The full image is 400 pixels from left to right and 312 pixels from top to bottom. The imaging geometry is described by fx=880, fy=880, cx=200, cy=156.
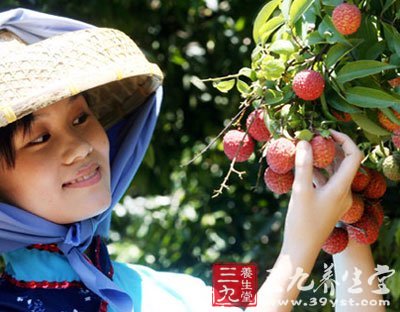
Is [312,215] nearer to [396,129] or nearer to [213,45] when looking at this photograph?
[396,129]

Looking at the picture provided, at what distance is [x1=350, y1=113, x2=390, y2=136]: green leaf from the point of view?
3.42ft

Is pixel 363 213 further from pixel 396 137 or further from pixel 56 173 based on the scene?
pixel 56 173

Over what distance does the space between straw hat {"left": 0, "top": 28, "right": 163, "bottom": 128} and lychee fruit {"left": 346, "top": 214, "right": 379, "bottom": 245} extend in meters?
0.38

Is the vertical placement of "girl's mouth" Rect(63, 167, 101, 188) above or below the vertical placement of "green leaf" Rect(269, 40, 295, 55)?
below

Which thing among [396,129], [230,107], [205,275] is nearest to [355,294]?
[396,129]

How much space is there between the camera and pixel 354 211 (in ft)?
3.61

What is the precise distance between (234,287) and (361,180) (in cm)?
28

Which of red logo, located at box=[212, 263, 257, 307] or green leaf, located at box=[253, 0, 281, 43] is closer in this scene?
green leaf, located at box=[253, 0, 281, 43]

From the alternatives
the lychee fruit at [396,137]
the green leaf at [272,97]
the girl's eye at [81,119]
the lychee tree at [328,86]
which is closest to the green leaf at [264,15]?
the lychee tree at [328,86]

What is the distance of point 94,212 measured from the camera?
1.24 metres

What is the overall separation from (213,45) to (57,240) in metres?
1.24

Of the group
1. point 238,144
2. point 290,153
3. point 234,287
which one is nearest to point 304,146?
point 290,153

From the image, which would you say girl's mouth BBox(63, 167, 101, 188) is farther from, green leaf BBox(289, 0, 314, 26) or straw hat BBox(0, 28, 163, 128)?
green leaf BBox(289, 0, 314, 26)

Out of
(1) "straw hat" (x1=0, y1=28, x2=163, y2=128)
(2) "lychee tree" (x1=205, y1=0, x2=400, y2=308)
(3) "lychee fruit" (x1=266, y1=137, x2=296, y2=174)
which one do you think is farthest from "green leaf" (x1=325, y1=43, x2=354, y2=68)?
(1) "straw hat" (x1=0, y1=28, x2=163, y2=128)
